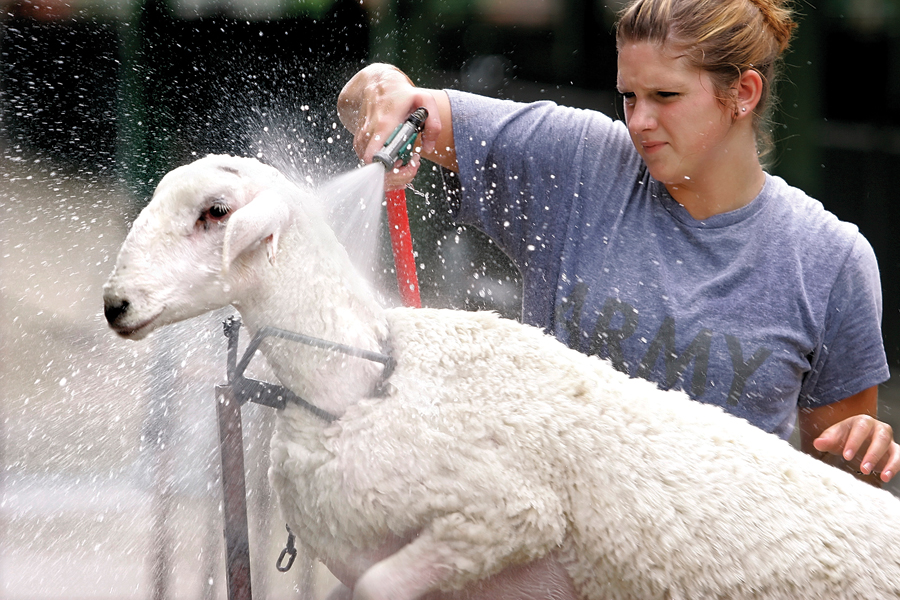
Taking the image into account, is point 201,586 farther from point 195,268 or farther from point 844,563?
point 844,563

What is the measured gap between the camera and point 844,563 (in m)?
0.87

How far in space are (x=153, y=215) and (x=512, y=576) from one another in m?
0.65

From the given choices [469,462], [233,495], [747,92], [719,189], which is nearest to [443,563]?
[469,462]

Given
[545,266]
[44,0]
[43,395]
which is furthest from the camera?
[43,395]

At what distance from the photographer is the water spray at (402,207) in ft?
3.45

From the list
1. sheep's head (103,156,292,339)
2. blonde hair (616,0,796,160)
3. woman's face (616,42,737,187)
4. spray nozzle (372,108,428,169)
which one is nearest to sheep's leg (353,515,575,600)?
sheep's head (103,156,292,339)

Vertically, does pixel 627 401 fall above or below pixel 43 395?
above

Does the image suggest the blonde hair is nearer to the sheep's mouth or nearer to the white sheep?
the white sheep

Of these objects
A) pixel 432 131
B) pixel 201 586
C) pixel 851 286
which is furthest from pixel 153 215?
pixel 851 286

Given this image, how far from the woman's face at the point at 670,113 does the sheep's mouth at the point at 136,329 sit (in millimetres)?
844

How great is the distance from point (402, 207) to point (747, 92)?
676 millimetres

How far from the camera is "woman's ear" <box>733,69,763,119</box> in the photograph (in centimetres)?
124

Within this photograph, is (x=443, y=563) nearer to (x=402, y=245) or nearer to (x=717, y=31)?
(x=402, y=245)

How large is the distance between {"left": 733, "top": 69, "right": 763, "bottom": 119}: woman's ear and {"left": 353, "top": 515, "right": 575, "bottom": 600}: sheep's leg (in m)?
0.88
